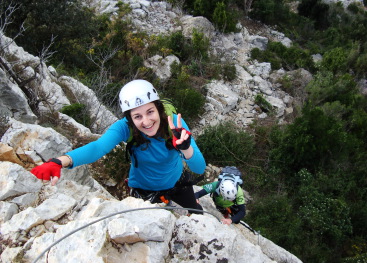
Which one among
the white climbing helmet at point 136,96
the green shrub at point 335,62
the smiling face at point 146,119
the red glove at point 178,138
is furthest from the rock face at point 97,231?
the green shrub at point 335,62

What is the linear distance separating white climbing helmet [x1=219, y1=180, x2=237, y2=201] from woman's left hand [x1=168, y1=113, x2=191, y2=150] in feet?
5.55

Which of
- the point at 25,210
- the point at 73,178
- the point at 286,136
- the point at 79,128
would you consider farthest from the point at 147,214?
the point at 286,136

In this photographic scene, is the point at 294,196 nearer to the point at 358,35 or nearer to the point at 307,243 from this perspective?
the point at 307,243

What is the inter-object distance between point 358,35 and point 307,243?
17806mm

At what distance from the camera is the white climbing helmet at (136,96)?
2.60 metres

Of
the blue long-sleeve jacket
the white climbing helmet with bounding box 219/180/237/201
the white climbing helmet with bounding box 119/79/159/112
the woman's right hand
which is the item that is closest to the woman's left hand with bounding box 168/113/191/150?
the blue long-sleeve jacket

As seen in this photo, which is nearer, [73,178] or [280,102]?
[73,178]

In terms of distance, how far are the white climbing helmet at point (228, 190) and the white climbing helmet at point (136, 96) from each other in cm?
181

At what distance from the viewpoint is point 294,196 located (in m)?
7.55

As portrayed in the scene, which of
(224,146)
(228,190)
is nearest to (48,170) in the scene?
(228,190)

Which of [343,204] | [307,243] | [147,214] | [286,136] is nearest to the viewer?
[147,214]

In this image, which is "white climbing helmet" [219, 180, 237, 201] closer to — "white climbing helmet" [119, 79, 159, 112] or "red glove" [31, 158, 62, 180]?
"white climbing helmet" [119, 79, 159, 112]

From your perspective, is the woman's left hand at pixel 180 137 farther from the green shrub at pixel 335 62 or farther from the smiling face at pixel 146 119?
the green shrub at pixel 335 62

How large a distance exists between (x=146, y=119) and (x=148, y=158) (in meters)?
0.45
